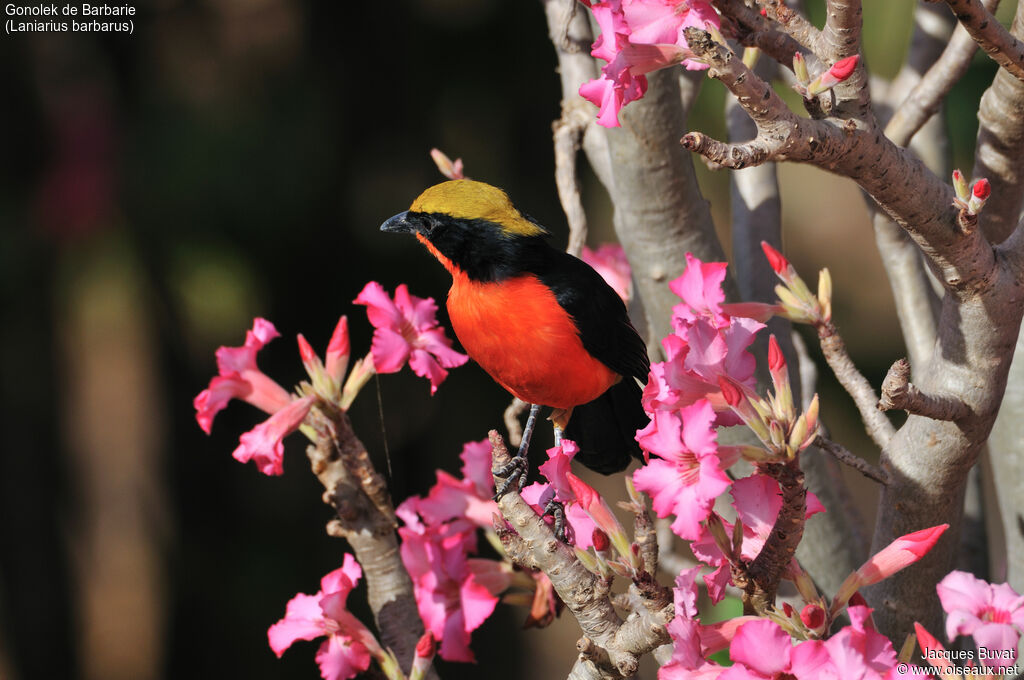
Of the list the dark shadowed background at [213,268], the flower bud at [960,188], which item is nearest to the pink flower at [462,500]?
the flower bud at [960,188]

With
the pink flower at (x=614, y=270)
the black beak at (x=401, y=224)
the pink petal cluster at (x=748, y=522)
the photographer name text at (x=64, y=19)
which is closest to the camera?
the pink petal cluster at (x=748, y=522)

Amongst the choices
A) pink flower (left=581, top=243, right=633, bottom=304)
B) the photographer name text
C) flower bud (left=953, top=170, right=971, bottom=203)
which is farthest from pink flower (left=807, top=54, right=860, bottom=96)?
the photographer name text

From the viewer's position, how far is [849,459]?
1.01m

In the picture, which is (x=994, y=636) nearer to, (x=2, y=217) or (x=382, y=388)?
(x=382, y=388)

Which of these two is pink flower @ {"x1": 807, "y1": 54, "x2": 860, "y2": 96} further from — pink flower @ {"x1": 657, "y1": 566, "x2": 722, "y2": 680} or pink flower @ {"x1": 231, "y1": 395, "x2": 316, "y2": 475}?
pink flower @ {"x1": 231, "y1": 395, "x2": 316, "y2": 475}

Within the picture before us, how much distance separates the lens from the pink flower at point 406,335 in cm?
118

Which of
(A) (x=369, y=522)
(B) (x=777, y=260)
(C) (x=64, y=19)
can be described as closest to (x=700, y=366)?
(B) (x=777, y=260)

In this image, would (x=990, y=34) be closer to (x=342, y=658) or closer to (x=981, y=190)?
(x=981, y=190)

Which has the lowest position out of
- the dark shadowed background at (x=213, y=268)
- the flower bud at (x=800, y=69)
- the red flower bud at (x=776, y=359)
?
the dark shadowed background at (x=213, y=268)

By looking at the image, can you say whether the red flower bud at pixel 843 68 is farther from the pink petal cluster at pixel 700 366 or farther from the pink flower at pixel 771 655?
the pink flower at pixel 771 655

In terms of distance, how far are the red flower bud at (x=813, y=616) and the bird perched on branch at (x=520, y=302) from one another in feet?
1.48

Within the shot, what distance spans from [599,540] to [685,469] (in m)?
0.14

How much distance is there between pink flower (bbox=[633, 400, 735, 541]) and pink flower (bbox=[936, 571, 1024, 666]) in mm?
201

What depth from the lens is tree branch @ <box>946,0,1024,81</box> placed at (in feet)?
2.60
